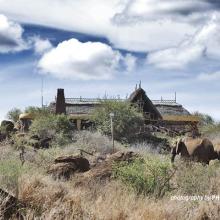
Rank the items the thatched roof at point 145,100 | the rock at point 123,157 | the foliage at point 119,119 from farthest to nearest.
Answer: the thatched roof at point 145,100 → the foliage at point 119,119 → the rock at point 123,157

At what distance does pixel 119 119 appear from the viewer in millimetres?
46969

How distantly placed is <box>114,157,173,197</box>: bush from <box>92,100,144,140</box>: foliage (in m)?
29.6

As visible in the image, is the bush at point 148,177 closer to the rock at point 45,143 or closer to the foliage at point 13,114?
the rock at point 45,143

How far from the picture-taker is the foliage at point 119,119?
4634cm

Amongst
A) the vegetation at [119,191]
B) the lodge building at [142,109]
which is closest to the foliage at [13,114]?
the lodge building at [142,109]

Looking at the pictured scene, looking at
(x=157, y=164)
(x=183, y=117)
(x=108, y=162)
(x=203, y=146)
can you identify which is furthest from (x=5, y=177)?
(x=183, y=117)

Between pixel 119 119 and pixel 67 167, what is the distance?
92.9 feet

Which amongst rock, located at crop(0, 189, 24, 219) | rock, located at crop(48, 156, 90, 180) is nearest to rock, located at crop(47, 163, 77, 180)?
rock, located at crop(48, 156, 90, 180)

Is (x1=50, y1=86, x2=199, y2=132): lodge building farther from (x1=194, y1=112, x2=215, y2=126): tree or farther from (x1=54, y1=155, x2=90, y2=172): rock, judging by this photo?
(x1=54, y1=155, x2=90, y2=172): rock

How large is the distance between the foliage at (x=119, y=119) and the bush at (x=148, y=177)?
97.2 feet

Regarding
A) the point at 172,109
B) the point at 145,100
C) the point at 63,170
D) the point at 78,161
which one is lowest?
Answer: the point at 63,170

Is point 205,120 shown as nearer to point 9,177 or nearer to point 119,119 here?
point 119,119

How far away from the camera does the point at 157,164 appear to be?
16016 millimetres

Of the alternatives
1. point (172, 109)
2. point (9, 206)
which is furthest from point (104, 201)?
point (172, 109)
